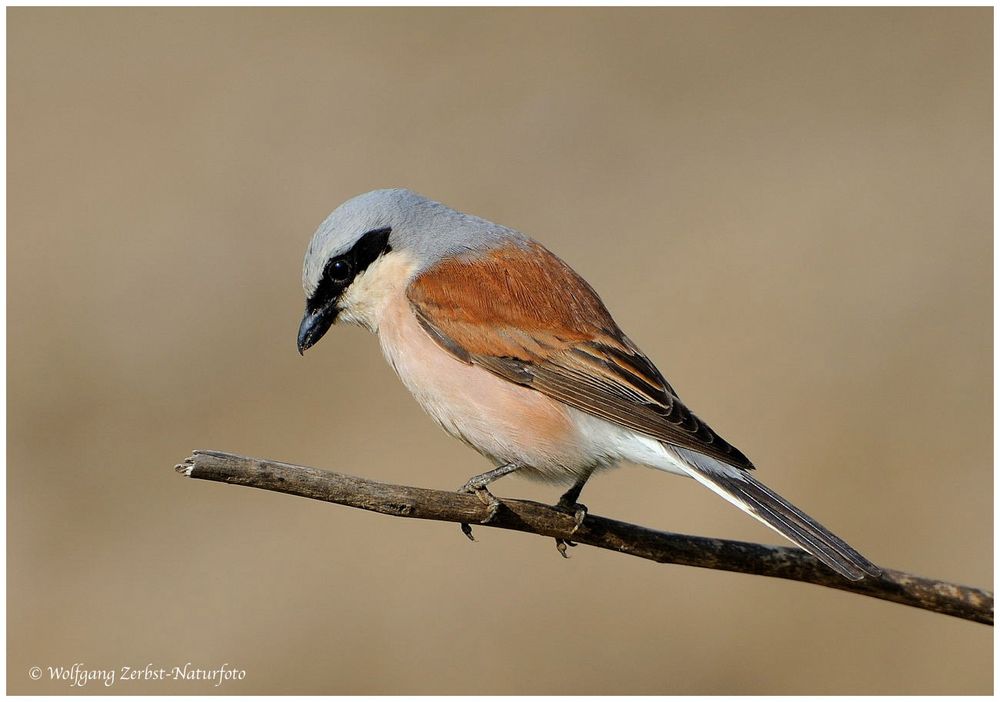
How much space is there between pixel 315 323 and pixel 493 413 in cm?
65

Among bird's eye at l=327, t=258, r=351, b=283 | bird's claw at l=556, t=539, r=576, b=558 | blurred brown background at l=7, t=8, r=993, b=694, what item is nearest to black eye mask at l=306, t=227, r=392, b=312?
bird's eye at l=327, t=258, r=351, b=283

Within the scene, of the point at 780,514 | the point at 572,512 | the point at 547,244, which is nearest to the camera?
the point at 780,514

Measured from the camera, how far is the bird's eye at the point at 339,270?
3264 millimetres

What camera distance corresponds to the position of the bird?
3074 mm

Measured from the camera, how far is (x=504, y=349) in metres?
3.20

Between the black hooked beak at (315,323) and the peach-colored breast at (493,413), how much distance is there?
27 cm

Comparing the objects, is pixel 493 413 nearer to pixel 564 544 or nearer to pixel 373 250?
pixel 564 544

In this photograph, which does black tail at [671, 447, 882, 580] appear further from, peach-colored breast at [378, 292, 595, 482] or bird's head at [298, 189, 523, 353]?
bird's head at [298, 189, 523, 353]

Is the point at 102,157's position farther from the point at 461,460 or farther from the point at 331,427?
the point at 461,460

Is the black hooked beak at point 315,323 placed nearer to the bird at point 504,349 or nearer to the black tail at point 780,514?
the bird at point 504,349

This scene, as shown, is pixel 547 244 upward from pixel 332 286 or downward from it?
upward

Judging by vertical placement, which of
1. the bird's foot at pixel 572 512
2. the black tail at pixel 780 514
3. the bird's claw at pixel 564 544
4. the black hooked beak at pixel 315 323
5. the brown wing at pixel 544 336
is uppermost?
the brown wing at pixel 544 336

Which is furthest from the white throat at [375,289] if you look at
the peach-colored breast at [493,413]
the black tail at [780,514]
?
the black tail at [780,514]

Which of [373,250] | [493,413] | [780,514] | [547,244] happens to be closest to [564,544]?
[493,413]
